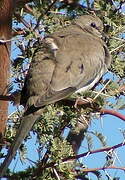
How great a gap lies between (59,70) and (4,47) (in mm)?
482

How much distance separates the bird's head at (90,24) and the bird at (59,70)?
1 centimetres

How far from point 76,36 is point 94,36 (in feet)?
0.95

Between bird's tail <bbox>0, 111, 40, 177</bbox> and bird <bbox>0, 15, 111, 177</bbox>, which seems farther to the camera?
bird <bbox>0, 15, 111, 177</bbox>

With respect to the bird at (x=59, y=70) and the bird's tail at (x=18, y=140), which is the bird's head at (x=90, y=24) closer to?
the bird at (x=59, y=70)

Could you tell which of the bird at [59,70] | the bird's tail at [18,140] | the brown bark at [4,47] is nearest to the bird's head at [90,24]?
the bird at [59,70]

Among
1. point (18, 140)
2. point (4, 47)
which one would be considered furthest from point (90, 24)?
point (18, 140)

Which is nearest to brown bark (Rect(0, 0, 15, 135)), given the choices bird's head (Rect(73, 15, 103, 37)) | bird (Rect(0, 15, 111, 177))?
bird (Rect(0, 15, 111, 177))

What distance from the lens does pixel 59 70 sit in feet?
10.7

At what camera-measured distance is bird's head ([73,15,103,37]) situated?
11.6 ft

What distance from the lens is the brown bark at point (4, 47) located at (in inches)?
113

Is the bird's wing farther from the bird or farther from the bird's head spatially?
the bird's head

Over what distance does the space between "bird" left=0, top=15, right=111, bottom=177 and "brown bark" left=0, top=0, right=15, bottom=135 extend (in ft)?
0.38

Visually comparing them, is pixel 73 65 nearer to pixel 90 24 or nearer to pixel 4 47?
pixel 4 47

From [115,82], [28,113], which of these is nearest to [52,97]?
[28,113]
